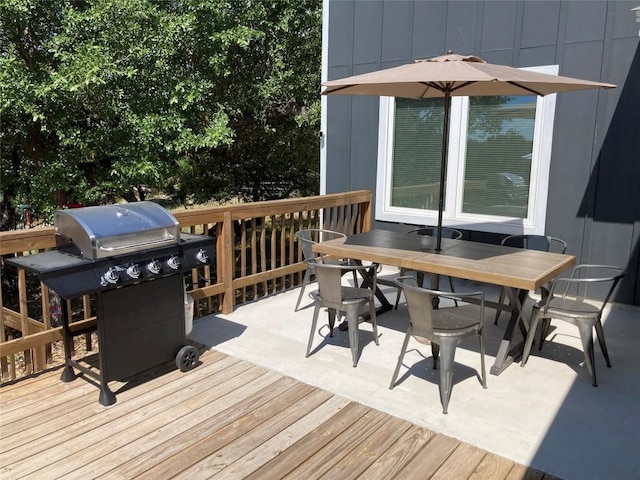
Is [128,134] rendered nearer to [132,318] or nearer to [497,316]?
[132,318]

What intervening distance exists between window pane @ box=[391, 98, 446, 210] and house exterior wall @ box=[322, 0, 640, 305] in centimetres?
56

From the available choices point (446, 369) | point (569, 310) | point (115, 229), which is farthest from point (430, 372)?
point (115, 229)

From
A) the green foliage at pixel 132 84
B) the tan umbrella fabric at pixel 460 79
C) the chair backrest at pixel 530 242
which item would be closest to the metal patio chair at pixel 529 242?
the chair backrest at pixel 530 242

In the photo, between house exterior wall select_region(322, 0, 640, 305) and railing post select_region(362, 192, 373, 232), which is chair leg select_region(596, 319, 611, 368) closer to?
house exterior wall select_region(322, 0, 640, 305)

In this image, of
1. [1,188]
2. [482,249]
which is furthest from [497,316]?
[1,188]

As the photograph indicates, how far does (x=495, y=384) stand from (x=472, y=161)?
9.36 feet

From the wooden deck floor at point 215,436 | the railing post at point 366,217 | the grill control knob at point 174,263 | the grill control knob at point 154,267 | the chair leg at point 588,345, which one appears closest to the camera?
the wooden deck floor at point 215,436

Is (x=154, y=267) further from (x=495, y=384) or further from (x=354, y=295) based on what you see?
(x=495, y=384)

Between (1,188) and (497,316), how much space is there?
6224mm

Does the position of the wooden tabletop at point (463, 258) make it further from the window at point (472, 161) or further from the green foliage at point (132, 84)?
the green foliage at point (132, 84)

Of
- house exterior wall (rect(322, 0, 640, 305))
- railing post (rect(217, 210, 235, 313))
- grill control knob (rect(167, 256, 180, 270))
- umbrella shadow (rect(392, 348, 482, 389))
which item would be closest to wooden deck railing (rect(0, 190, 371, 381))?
railing post (rect(217, 210, 235, 313))

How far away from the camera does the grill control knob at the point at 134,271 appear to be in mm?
2684

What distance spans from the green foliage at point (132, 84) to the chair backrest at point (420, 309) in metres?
4.38

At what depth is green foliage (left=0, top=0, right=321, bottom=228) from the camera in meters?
5.59
